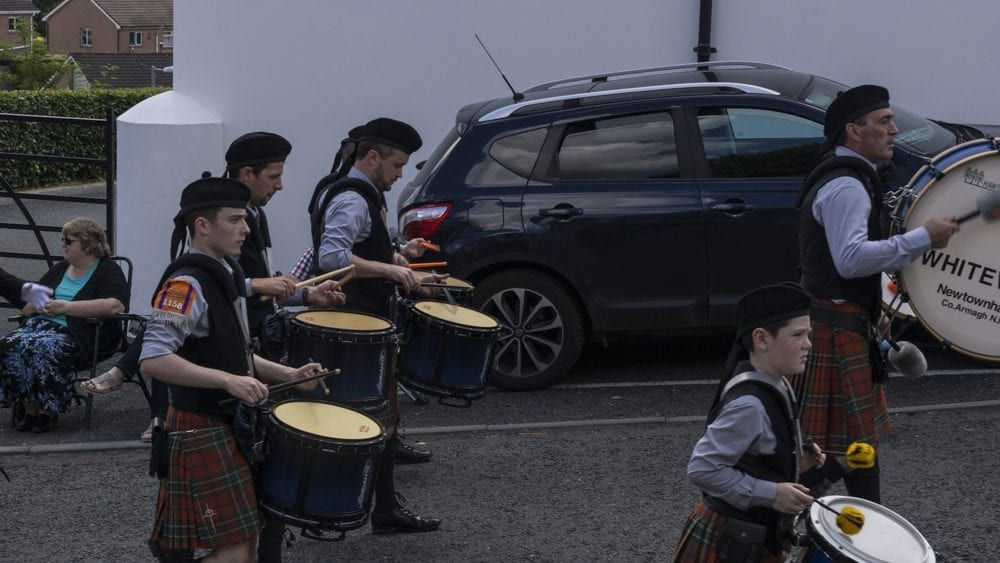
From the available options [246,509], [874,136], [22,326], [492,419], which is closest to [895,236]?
[874,136]

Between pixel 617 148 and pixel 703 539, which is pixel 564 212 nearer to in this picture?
pixel 617 148

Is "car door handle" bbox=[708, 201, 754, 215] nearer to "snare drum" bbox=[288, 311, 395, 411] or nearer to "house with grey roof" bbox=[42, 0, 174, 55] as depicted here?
"snare drum" bbox=[288, 311, 395, 411]

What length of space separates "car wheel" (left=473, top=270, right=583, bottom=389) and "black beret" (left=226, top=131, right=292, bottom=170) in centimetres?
323

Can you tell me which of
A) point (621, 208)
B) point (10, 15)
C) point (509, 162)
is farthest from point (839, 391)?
point (10, 15)

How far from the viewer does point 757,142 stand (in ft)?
28.0

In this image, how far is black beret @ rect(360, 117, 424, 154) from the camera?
6.04m

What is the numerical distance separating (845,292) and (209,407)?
2468 mm

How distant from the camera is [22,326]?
28.5 feet

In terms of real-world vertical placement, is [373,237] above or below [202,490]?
above

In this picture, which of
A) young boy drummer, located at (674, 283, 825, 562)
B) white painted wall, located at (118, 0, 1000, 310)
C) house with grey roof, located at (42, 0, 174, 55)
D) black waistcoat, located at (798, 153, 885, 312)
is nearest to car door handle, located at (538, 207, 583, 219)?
white painted wall, located at (118, 0, 1000, 310)

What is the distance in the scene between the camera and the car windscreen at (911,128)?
332 inches

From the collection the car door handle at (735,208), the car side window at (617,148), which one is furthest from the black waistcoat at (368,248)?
the car door handle at (735,208)

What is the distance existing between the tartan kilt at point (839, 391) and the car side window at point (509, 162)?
12.0 ft

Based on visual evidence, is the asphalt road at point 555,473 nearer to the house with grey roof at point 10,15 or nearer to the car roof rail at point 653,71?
the car roof rail at point 653,71
